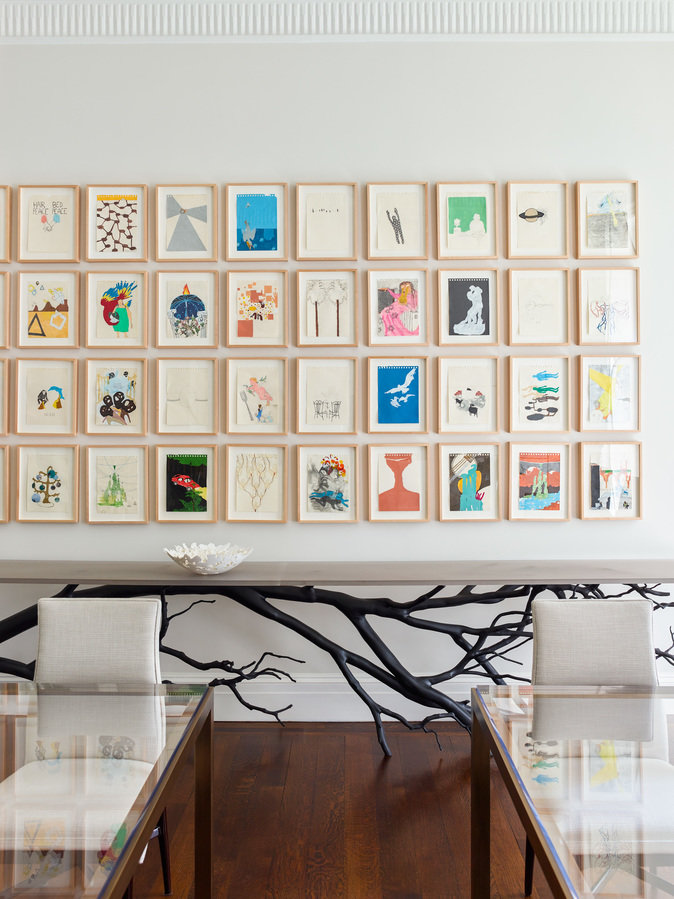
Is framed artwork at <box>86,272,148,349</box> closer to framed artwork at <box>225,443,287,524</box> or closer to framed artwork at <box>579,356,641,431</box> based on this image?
framed artwork at <box>225,443,287,524</box>

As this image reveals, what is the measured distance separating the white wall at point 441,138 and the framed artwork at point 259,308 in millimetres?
78

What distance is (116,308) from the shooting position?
308 centimetres

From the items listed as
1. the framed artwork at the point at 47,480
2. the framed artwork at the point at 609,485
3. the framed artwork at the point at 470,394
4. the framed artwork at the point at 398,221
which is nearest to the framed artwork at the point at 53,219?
the framed artwork at the point at 47,480

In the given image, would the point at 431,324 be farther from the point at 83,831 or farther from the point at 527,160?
the point at 83,831

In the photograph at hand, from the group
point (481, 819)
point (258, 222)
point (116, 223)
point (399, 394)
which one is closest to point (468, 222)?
point (399, 394)

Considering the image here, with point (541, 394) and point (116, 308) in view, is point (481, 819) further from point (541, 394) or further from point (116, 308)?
point (116, 308)

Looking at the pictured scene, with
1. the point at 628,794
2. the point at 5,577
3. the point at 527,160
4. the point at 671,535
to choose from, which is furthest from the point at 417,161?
the point at 628,794

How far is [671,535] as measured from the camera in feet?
10.1

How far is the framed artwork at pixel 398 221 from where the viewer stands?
3.05 m

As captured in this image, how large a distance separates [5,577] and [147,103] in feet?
7.21

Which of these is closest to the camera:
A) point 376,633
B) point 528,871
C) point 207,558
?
point 528,871

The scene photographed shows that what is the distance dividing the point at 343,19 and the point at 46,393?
220 cm

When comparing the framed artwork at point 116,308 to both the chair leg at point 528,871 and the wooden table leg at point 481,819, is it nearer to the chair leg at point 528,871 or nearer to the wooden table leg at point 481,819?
the wooden table leg at point 481,819

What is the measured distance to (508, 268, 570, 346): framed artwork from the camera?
3062mm
